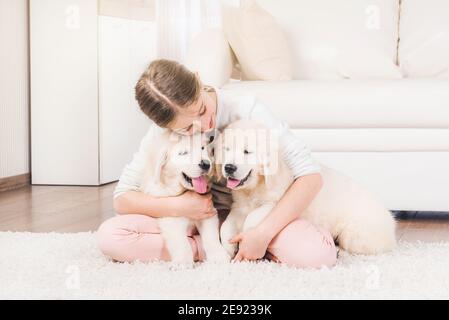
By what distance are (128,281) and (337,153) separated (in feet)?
3.63

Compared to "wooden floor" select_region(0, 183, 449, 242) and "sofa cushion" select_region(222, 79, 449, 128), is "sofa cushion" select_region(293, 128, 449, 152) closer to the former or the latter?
"sofa cushion" select_region(222, 79, 449, 128)

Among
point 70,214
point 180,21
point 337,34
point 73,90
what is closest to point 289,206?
point 70,214

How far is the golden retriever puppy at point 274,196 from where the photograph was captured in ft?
4.95

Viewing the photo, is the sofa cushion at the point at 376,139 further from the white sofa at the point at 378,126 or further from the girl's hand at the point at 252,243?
the girl's hand at the point at 252,243

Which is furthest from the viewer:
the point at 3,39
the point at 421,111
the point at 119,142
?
the point at 119,142

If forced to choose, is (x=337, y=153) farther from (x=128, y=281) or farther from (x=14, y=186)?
(x=14, y=186)

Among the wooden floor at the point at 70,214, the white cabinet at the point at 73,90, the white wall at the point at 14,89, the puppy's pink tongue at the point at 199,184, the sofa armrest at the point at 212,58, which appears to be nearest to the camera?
the puppy's pink tongue at the point at 199,184

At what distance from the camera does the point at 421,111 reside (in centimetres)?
221

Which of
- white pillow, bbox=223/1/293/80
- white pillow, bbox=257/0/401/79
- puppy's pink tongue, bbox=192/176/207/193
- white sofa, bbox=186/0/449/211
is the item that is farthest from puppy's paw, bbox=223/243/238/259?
white pillow, bbox=257/0/401/79

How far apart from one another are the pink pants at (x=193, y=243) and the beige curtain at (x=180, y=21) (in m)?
2.50

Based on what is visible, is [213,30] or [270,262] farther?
[213,30]

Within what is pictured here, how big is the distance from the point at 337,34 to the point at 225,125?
147 centimetres

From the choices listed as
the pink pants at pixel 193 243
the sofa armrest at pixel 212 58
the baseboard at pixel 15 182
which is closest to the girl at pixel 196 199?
the pink pants at pixel 193 243
